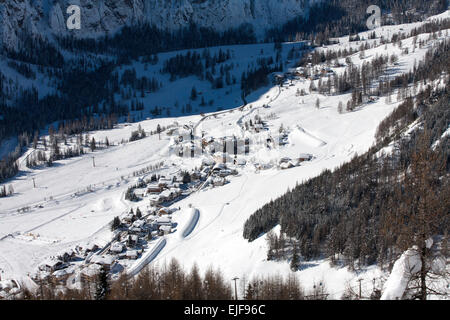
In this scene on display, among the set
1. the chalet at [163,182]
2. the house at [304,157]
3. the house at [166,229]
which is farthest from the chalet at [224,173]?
the house at [166,229]

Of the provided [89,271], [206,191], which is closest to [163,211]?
[206,191]

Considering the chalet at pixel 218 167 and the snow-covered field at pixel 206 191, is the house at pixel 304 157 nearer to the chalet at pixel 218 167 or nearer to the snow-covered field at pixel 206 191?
the snow-covered field at pixel 206 191

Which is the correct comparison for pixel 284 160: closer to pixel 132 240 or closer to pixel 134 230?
pixel 134 230

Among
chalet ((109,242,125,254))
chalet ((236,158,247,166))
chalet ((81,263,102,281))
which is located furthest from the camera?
chalet ((236,158,247,166))

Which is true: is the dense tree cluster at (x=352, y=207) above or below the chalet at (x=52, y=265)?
above

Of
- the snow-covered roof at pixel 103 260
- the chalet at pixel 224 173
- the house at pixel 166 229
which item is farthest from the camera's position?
the chalet at pixel 224 173

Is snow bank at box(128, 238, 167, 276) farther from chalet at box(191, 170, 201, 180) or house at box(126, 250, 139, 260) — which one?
chalet at box(191, 170, 201, 180)

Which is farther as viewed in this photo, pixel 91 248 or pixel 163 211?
pixel 163 211

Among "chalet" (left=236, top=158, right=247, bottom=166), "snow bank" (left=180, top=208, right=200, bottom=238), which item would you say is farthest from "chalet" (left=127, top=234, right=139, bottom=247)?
"chalet" (left=236, top=158, right=247, bottom=166)

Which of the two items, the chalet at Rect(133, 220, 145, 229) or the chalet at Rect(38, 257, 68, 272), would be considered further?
the chalet at Rect(133, 220, 145, 229)
